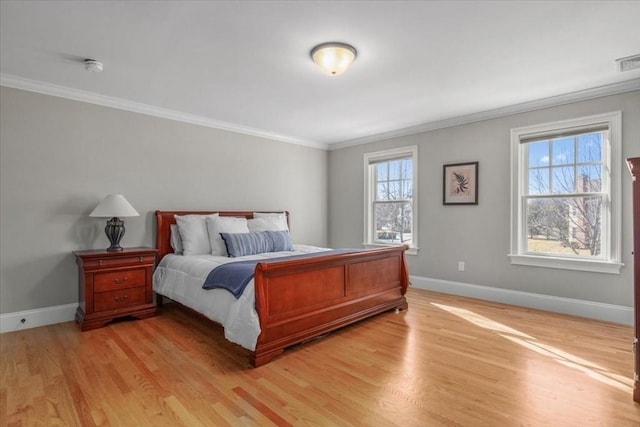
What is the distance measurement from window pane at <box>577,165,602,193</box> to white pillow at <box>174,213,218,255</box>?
13.9ft

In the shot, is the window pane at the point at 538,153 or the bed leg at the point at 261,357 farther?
the window pane at the point at 538,153

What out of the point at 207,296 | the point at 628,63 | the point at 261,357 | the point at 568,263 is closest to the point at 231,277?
the point at 207,296

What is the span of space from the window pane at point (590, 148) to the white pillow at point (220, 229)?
3.95 metres

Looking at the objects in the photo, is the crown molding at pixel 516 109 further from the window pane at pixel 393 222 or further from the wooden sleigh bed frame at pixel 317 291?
the wooden sleigh bed frame at pixel 317 291

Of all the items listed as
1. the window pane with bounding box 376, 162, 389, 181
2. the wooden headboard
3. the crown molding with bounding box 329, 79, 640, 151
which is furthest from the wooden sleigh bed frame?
the crown molding with bounding box 329, 79, 640, 151

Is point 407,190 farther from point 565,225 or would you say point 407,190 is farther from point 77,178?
point 77,178

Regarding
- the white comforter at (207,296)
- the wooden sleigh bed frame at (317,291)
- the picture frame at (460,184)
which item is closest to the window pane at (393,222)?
the picture frame at (460,184)

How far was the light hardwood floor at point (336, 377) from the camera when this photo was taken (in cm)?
180

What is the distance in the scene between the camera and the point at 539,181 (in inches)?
152

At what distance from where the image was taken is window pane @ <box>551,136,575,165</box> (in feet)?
11.9

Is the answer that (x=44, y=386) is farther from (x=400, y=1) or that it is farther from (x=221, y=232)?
(x=400, y=1)

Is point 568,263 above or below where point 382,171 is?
below

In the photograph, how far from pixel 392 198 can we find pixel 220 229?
2.76m

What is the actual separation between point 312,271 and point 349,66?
1819mm
